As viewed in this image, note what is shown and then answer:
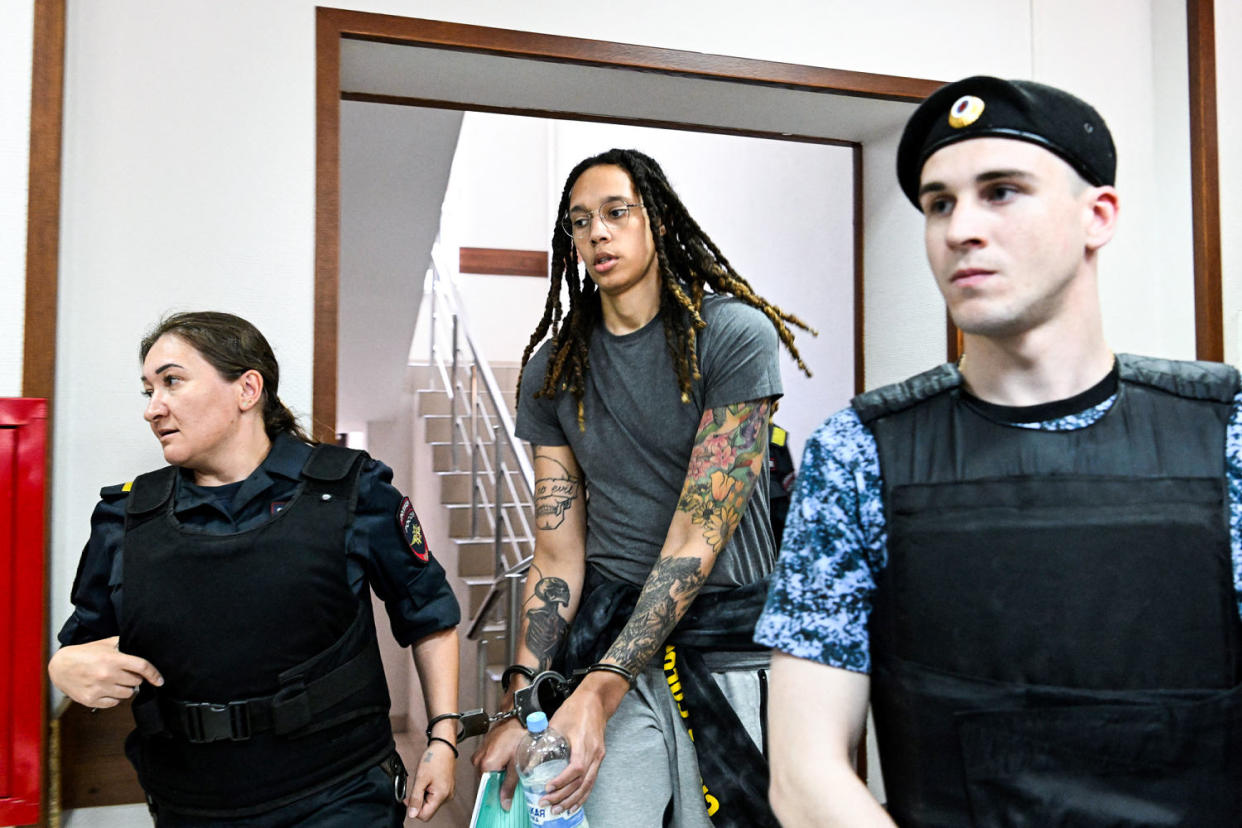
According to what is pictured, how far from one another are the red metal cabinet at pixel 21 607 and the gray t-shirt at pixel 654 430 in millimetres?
1022

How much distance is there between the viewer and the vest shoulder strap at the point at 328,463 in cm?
189

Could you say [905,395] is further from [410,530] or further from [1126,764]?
[410,530]

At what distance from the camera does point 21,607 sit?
1.96m

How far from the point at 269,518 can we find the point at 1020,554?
127cm

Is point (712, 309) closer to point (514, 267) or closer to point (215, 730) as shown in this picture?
point (215, 730)

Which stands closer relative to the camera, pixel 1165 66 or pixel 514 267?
pixel 1165 66

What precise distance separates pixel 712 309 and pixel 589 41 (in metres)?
0.89

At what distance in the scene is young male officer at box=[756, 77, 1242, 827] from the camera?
43.6 inches

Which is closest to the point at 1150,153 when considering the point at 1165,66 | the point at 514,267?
the point at 1165,66

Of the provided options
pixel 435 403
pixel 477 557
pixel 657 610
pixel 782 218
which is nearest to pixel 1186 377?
pixel 657 610

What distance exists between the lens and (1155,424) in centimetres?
117

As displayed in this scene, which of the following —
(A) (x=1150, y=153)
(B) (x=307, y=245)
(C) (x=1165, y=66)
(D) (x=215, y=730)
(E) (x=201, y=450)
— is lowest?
(D) (x=215, y=730)

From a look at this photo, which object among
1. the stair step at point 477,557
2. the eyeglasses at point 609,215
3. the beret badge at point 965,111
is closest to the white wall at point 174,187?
the eyeglasses at point 609,215

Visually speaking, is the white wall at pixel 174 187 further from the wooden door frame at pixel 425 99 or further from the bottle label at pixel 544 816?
the bottle label at pixel 544 816
